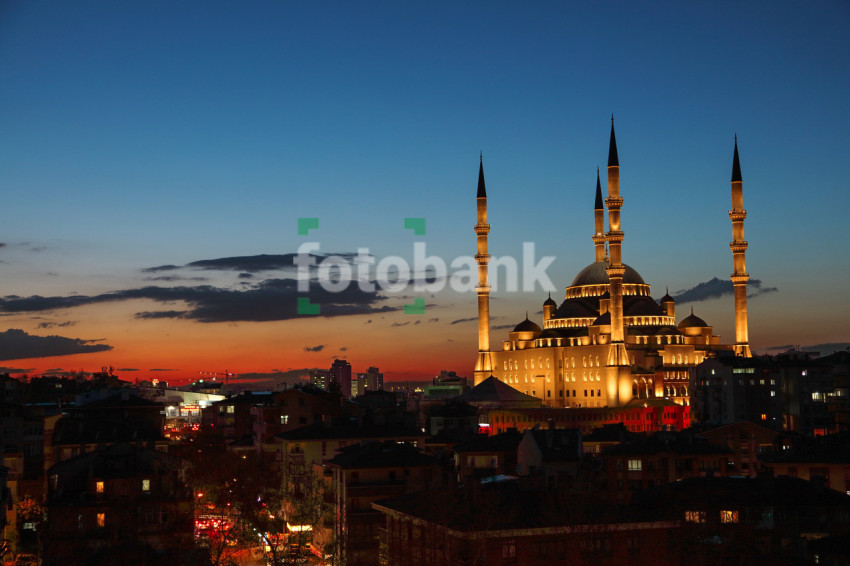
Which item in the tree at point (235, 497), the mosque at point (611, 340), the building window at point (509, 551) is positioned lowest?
the tree at point (235, 497)

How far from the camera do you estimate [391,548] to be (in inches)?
1181

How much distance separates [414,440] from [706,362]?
50436 mm

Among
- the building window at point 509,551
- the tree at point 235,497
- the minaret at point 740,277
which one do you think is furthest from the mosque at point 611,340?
the building window at point 509,551

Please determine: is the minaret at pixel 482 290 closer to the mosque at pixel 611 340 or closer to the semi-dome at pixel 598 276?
the mosque at pixel 611 340

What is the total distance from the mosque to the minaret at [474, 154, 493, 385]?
10 centimetres

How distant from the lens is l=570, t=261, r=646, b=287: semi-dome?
Answer: 397 feet

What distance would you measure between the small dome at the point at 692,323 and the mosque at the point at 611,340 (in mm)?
99

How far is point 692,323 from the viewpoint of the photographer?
112 m

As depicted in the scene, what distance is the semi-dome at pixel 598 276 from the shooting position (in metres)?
121

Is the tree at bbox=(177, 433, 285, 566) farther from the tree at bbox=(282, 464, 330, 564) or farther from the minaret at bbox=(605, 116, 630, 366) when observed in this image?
the minaret at bbox=(605, 116, 630, 366)

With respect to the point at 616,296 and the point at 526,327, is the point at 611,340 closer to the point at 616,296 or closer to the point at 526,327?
the point at 616,296

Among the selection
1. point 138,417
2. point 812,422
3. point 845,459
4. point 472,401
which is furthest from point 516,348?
point 845,459

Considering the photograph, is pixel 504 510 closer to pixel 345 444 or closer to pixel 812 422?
pixel 345 444

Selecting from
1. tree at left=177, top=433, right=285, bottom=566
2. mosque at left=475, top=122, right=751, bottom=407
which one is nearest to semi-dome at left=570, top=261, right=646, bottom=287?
mosque at left=475, top=122, right=751, bottom=407
